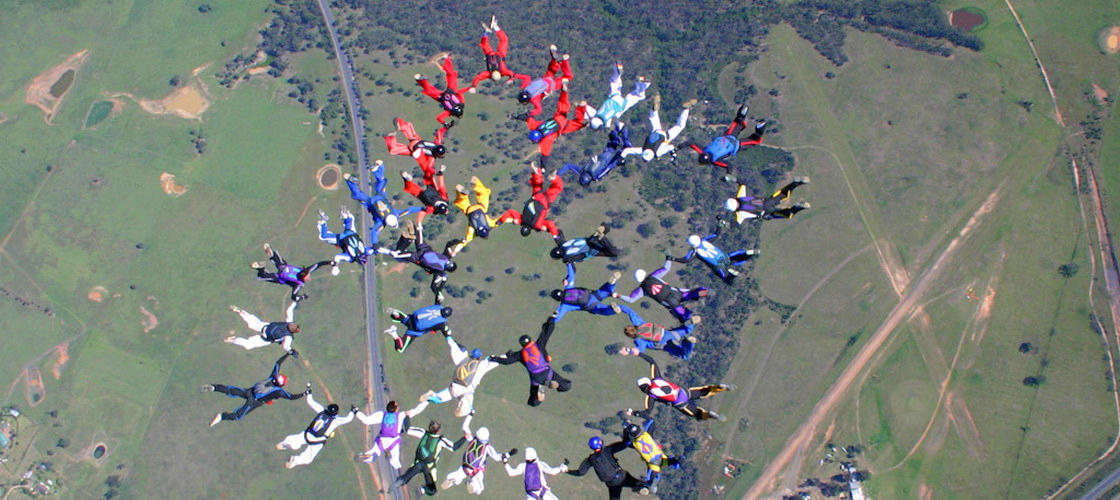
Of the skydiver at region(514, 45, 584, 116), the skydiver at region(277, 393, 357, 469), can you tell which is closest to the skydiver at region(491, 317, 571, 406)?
the skydiver at region(277, 393, 357, 469)

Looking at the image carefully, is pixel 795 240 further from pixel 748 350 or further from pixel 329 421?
pixel 329 421

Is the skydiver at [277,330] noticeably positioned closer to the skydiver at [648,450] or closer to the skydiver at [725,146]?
the skydiver at [648,450]

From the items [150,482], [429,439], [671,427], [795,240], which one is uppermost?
[795,240]

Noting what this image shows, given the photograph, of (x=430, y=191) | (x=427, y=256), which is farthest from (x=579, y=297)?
(x=430, y=191)

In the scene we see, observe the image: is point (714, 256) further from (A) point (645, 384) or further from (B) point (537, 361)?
(B) point (537, 361)

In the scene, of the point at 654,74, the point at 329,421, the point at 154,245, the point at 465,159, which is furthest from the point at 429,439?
the point at 654,74
